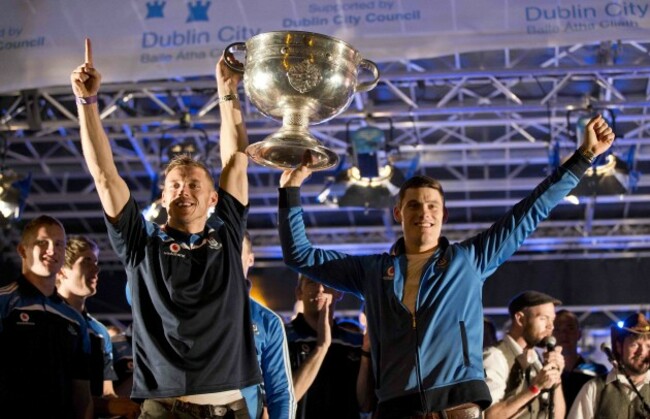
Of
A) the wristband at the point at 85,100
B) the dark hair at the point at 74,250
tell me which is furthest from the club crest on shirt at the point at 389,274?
the dark hair at the point at 74,250

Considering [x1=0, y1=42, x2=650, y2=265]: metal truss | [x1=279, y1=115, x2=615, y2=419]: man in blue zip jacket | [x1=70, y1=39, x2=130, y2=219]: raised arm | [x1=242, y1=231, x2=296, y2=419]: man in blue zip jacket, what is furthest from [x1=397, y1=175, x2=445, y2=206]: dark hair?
[x1=0, y1=42, x2=650, y2=265]: metal truss

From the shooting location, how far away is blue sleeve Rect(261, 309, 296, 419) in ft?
12.8

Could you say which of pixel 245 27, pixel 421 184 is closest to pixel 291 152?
pixel 421 184

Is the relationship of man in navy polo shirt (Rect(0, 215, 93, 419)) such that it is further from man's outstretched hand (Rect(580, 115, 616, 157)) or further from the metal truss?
the metal truss

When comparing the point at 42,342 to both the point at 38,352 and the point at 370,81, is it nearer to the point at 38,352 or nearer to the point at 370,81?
the point at 38,352

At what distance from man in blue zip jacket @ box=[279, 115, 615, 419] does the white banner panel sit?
3.39 meters

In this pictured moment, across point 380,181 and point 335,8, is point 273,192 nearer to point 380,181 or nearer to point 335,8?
point 380,181

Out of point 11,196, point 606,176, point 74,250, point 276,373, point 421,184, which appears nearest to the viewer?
point 421,184

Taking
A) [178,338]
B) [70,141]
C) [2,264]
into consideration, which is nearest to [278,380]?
[178,338]

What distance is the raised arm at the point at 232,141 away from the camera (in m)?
3.69

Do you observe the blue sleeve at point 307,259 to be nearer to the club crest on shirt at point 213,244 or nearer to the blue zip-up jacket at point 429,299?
A: the blue zip-up jacket at point 429,299

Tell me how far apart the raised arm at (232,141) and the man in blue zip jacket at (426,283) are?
0.18 meters

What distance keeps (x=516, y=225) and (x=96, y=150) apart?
1527 mm

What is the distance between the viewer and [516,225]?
3693mm
